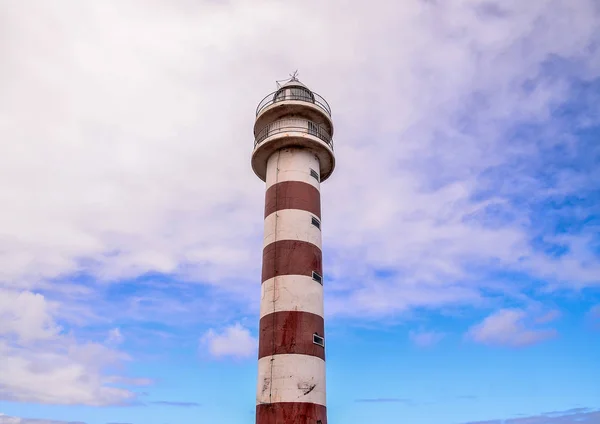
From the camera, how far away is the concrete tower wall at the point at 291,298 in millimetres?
17625

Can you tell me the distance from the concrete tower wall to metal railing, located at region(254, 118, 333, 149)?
0.95 m

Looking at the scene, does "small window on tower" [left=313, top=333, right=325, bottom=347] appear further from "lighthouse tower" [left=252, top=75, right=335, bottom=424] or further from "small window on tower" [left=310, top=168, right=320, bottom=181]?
"small window on tower" [left=310, top=168, right=320, bottom=181]

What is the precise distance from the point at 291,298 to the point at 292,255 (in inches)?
71.9

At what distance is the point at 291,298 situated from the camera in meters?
19.0

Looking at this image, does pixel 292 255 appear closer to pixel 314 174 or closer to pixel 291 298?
pixel 291 298

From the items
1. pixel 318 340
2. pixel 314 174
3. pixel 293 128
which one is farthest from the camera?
pixel 314 174

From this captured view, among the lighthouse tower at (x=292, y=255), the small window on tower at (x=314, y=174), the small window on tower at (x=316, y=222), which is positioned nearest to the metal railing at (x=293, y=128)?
the lighthouse tower at (x=292, y=255)

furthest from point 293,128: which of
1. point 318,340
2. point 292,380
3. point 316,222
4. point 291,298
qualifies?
point 292,380

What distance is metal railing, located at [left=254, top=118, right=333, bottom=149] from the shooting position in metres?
22.2

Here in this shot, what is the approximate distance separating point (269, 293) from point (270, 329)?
1489 mm

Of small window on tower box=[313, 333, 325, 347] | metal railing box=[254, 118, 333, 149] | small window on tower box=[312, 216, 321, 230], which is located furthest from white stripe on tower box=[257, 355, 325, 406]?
metal railing box=[254, 118, 333, 149]

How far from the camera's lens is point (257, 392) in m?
18.5

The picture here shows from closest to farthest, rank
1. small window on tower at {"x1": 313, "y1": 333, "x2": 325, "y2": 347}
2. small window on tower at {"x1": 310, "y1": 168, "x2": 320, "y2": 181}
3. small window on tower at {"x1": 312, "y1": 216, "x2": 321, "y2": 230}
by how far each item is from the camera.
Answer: small window on tower at {"x1": 313, "y1": 333, "x2": 325, "y2": 347} → small window on tower at {"x1": 312, "y1": 216, "x2": 321, "y2": 230} → small window on tower at {"x1": 310, "y1": 168, "x2": 320, "y2": 181}

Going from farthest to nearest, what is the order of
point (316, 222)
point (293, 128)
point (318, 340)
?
1. point (293, 128)
2. point (316, 222)
3. point (318, 340)
